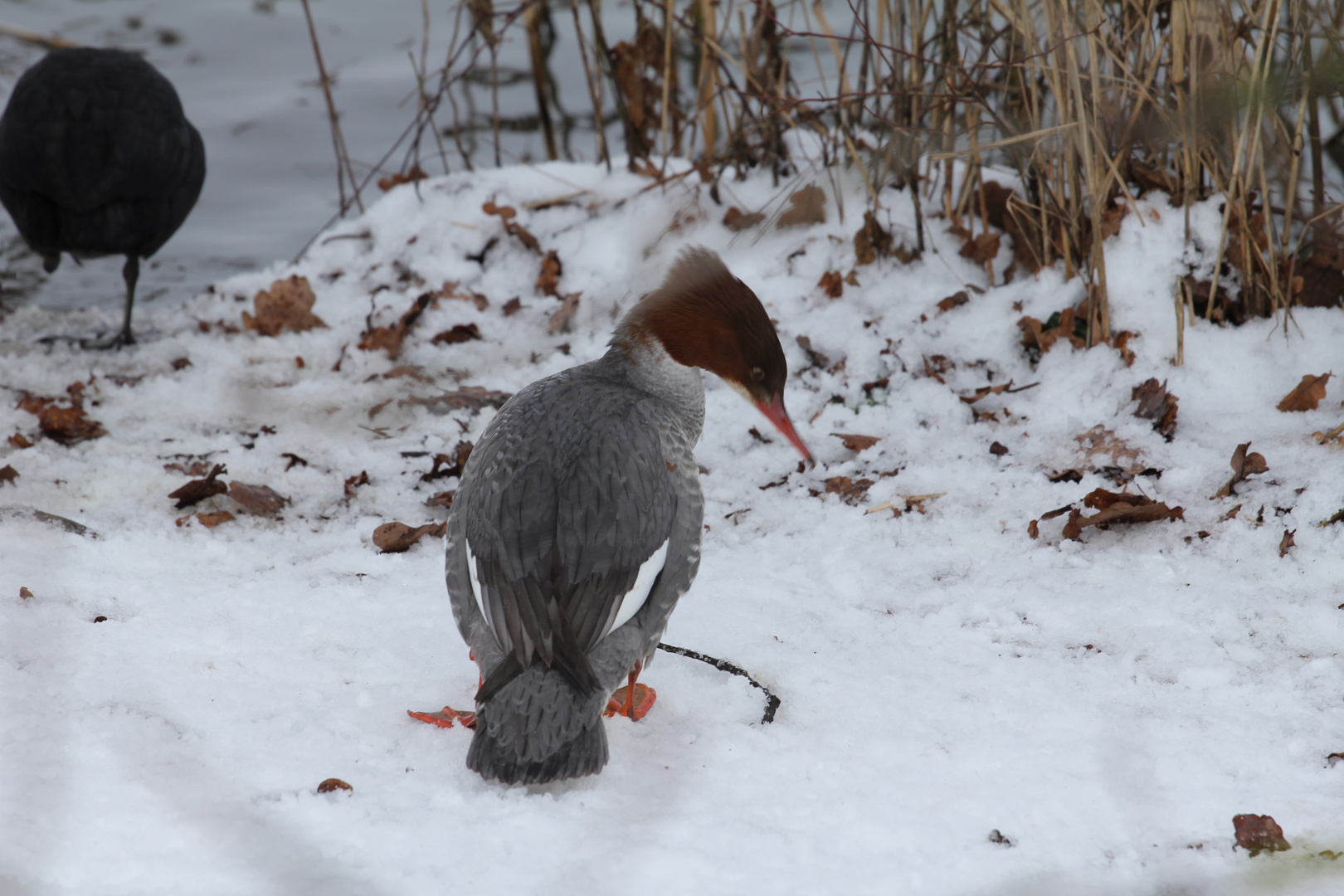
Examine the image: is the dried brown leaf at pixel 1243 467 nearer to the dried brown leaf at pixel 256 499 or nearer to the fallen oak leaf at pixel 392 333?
the dried brown leaf at pixel 256 499

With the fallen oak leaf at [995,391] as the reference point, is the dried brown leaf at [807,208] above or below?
above

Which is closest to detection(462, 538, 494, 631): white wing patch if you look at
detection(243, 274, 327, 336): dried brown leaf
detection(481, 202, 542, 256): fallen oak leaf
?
detection(243, 274, 327, 336): dried brown leaf

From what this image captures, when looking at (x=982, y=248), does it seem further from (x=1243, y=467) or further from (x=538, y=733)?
(x=538, y=733)

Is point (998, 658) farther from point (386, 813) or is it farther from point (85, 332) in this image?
point (85, 332)

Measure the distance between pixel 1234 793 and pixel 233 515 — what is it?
8.52 ft

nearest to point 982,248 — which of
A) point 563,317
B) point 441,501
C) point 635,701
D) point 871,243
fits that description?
point 871,243

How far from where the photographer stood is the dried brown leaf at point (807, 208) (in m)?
4.01

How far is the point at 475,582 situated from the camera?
2.30 metres

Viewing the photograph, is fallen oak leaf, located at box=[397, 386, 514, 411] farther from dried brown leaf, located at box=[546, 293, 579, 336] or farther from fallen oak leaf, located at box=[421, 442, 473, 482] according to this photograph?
dried brown leaf, located at box=[546, 293, 579, 336]

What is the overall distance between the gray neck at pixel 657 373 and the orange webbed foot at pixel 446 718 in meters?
0.90

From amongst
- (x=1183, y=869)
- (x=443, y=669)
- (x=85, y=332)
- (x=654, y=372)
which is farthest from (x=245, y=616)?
(x=85, y=332)

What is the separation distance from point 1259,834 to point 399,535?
84.6 inches

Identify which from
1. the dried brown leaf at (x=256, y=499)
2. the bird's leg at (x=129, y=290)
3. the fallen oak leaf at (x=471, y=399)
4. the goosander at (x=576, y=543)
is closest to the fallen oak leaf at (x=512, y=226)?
the fallen oak leaf at (x=471, y=399)

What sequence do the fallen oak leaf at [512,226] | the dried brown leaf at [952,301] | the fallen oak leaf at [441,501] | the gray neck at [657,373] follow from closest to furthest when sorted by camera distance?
the gray neck at [657,373], the fallen oak leaf at [441,501], the dried brown leaf at [952,301], the fallen oak leaf at [512,226]
